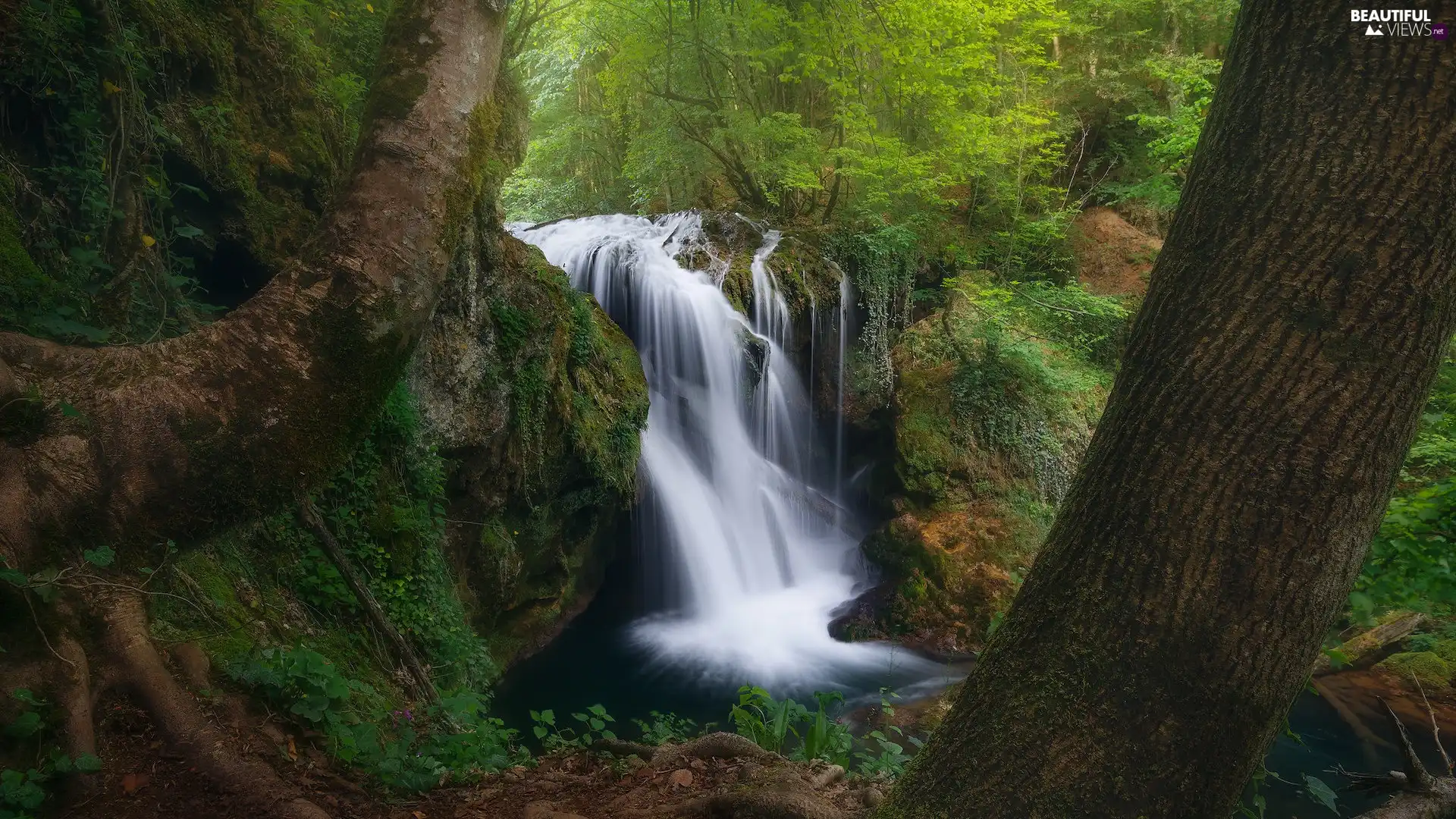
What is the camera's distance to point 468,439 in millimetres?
5746

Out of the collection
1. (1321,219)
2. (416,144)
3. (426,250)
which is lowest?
(1321,219)

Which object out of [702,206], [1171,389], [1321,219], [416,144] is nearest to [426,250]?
[416,144]

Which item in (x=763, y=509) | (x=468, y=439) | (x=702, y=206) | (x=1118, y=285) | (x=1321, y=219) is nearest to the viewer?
(x=1321, y=219)

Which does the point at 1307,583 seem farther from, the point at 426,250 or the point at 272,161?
the point at 272,161

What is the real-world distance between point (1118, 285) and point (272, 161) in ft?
42.2

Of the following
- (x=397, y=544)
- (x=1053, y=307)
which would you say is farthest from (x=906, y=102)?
(x=397, y=544)

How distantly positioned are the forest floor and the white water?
182 inches

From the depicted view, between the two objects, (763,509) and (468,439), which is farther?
(763,509)

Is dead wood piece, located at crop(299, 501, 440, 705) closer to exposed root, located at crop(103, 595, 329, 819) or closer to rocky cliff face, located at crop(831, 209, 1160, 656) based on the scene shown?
exposed root, located at crop(103, 595, 329, 819)

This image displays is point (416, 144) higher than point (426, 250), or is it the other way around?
point (416, 144)

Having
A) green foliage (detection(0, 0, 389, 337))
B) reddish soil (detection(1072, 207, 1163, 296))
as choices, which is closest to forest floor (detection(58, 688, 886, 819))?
green foliage (detection(0, 0, 389, 337))

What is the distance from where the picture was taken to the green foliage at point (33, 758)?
1.75m

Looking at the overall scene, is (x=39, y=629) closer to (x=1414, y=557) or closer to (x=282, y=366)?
(x=282, y=366)

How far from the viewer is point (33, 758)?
6.11 feet
